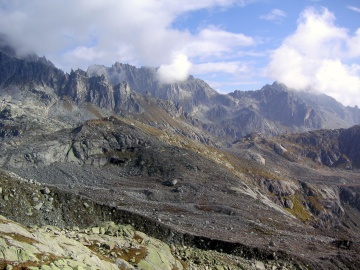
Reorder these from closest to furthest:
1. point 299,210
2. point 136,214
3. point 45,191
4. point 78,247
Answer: point 78,247 < point 45,191 < point 136,214 < point 299,210

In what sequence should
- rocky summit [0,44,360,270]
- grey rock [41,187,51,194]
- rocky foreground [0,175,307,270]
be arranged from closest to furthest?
rocky foreground [0,175,307,270], rocky summit [0,44,360,270], grey rock [41,187,51,194]

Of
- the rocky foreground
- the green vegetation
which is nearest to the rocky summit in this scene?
the rocky foreground

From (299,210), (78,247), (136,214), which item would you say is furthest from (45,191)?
(299,210)

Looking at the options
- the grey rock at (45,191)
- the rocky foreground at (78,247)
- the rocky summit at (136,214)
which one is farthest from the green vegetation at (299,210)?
the grey rock at (45,191)

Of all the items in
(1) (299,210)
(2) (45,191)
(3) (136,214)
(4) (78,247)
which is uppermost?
(2) (45,191)

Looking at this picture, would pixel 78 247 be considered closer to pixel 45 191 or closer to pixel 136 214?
pixel 45 191

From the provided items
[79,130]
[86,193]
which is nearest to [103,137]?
[79,130]

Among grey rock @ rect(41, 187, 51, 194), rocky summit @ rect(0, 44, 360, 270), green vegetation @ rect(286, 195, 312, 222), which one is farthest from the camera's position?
green vegetation @ rect(286, 195, 312, 222)

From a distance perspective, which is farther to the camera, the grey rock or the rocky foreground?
the grey rock

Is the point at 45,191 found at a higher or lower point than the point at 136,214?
higher

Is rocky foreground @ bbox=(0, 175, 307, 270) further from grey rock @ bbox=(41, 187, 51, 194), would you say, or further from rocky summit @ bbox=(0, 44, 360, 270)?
rocky summit @ bbox=(0, 44, 360, 270)

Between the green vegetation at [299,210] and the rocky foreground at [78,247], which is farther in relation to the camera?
the green vegetation at [299,210]

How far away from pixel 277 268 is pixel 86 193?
4890 centimetres

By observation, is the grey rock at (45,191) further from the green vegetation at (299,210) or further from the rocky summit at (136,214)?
the green vegetation at (299,210)
